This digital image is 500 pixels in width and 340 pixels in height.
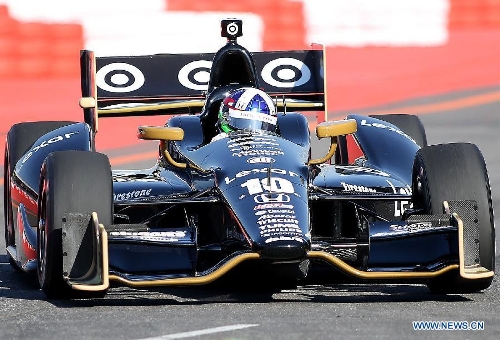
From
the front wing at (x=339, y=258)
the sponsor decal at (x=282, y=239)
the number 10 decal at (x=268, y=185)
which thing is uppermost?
the number 10 decal at (x=268, y=185)

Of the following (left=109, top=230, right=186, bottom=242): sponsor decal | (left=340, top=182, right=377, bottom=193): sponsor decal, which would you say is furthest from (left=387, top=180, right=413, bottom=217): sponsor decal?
(left=109, top=230, right=186, bottom=242): sponsor decal

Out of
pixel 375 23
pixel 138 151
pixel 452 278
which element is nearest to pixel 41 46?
pixel 138 151

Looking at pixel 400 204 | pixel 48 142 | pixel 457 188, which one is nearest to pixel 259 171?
pixel 457 188

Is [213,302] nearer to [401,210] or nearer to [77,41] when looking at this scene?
[401,210]

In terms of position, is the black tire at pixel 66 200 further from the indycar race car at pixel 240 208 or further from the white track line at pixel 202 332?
the white track line at pixel 202 332

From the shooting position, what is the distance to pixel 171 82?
12.1m

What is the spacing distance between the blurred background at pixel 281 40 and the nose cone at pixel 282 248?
9.46 metres

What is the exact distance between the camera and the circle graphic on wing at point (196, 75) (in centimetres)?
1211

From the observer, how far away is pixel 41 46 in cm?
1822

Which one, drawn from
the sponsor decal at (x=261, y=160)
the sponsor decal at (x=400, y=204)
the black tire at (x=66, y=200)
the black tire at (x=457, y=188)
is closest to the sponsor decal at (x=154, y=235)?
the black tire at (x=66, y=200)

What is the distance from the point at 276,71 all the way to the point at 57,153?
136 inches

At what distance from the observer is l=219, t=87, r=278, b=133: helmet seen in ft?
33.8

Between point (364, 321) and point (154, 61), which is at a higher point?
point (154, 61)

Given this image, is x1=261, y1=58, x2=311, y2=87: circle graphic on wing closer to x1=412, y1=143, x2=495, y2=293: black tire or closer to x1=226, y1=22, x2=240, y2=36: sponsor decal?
x1=226, y1=22, x2=240, y2=36: sponsor decal
